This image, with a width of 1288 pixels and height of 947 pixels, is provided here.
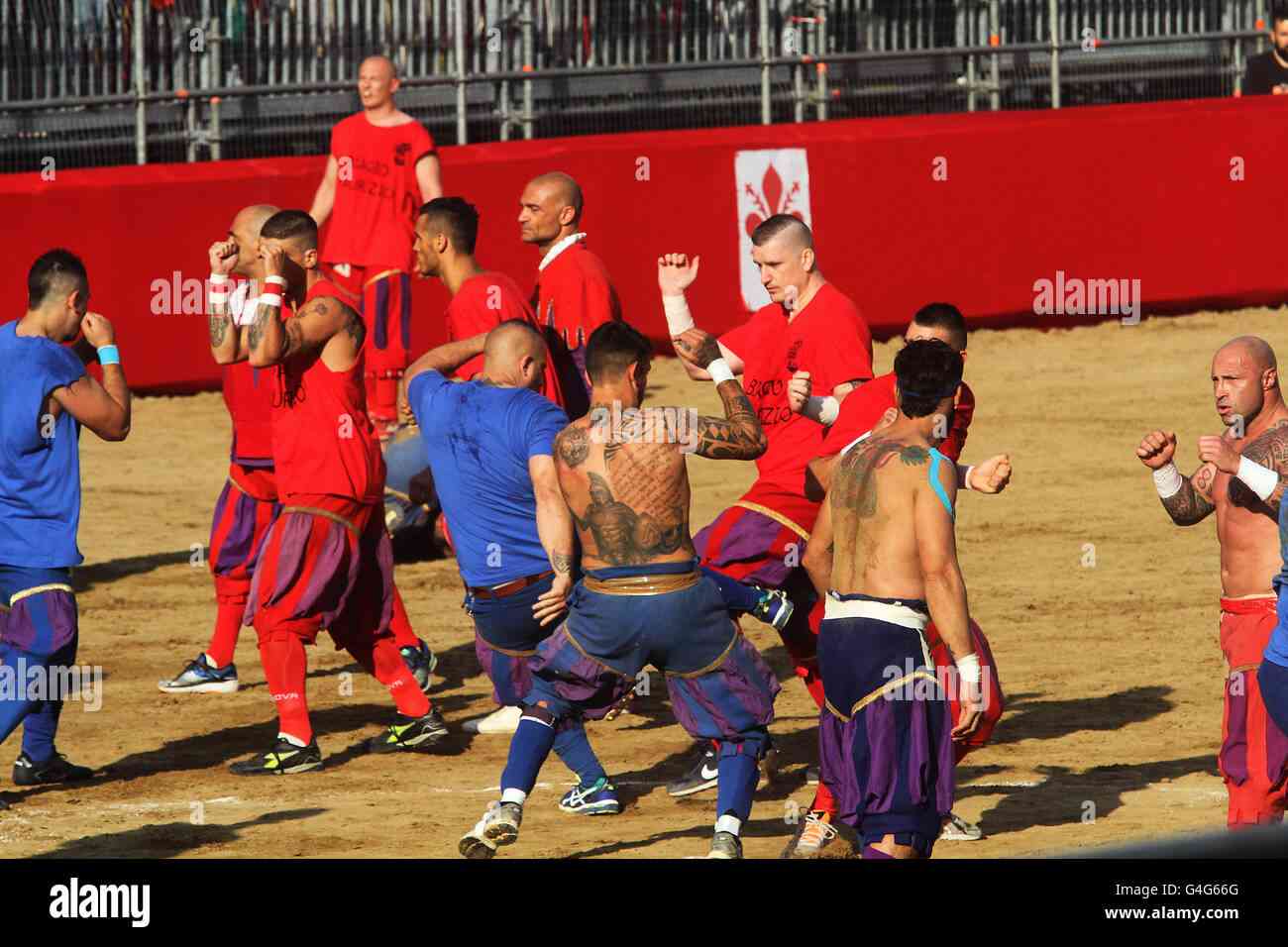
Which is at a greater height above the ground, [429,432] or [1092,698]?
[429,432]

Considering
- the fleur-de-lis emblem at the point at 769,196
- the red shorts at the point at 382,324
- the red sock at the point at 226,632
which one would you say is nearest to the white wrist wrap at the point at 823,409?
the red sock at the point at 226,632

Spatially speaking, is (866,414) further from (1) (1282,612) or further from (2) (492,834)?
(2) (492,834)

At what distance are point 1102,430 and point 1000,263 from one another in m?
3.02

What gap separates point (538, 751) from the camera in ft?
28.1

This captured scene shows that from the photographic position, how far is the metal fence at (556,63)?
758 inches

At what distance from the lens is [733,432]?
28.9ft

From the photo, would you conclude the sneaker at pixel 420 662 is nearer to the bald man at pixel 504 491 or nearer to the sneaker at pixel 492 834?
the bald man at pixel 504 491

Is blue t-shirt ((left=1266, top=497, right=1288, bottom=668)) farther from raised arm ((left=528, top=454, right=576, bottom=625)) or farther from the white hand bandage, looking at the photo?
raised arm ((left=528, top=454, right=576, bottom=625))

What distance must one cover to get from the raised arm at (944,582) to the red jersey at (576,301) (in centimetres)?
357

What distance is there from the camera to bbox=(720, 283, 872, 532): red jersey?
31.7ft

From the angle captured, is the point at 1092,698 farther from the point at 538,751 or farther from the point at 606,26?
the point at 606,26
